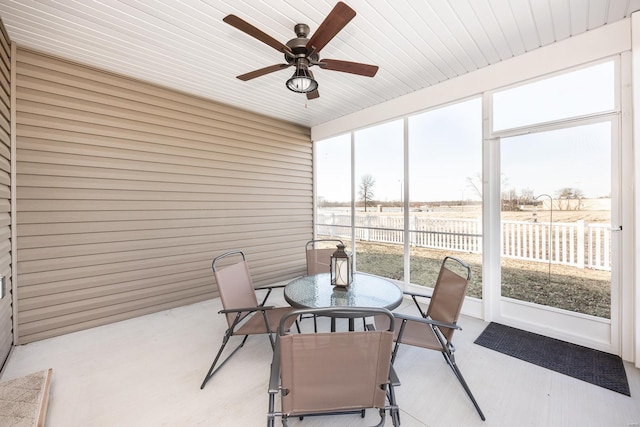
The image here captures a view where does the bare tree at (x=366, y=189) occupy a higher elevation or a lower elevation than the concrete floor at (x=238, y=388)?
higher

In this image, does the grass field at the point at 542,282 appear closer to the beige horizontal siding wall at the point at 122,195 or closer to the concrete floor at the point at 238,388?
the concrete floor at the point at 238,388

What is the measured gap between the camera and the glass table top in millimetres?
1873

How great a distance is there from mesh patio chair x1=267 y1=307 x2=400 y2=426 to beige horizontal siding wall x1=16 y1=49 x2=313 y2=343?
3.00 metres

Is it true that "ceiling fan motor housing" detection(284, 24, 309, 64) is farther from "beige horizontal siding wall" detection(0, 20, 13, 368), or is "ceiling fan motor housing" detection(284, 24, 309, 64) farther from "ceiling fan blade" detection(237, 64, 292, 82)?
"beige horizontal siding wall" detection(0, 20, 13, 368)

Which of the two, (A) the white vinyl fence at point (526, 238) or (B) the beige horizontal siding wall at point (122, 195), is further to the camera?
(B) the beige horizontal siding wall at point (122, 195)

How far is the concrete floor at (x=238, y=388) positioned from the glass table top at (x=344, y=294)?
0.71 metres

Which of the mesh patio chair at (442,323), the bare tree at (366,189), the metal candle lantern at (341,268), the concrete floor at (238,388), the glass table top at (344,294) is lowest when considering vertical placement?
the concrete floor at (238,388)

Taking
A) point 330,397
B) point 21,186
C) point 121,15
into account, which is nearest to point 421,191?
point 330,397

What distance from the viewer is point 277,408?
1783 millimetres

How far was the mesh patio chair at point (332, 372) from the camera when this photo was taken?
116 centimetres

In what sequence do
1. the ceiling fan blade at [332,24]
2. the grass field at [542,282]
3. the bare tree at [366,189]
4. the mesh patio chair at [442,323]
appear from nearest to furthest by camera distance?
the ceiling fan blade at [332,24], the mesh patio chair at [442,323], the grass field at [542,282], the bare tree at [366,189]

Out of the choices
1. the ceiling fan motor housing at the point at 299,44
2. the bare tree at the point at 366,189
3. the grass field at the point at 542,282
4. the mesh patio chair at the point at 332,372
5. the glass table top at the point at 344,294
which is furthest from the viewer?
the bare tree at the point at 366,189

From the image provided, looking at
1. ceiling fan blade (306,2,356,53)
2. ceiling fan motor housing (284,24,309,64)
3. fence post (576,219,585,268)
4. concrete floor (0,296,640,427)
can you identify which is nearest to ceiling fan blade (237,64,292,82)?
ceiling fan motor housing (284,24,309,64)

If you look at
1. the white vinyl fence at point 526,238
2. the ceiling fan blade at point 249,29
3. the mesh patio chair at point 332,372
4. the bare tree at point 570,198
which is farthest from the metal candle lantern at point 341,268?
the bare tree at point 570,198
